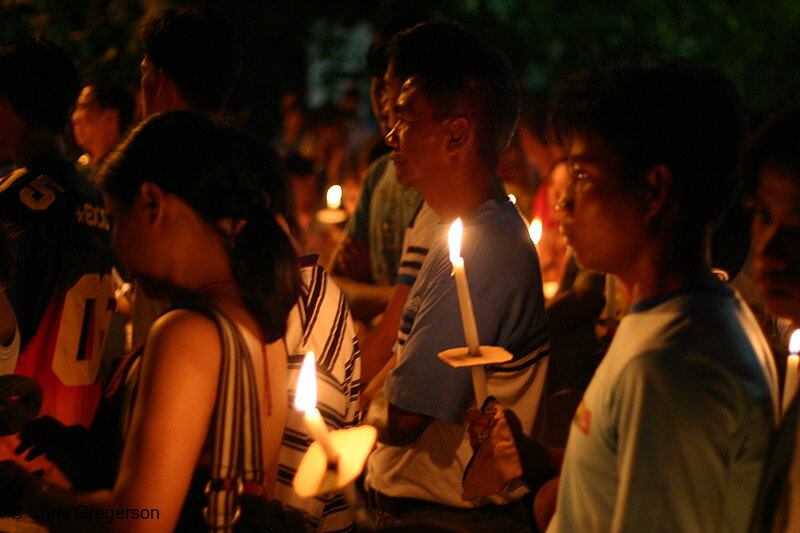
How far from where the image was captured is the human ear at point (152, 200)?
85.4 inches

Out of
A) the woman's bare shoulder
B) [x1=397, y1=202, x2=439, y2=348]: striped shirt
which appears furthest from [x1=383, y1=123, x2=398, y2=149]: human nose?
the woman's bare shoulder

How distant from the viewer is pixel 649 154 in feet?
6.01

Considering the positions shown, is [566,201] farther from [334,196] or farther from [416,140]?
[334,196]

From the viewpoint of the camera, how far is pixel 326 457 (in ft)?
5.20

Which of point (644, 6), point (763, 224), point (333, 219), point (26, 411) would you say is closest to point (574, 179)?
point (763, 224)

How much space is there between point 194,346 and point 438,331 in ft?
2.96

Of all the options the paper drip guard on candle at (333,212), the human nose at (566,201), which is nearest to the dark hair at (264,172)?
the human nose at (566,201)

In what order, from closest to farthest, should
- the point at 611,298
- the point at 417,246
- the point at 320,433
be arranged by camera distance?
the point at 320,433 < the point at 417,246 < the point at 611,298

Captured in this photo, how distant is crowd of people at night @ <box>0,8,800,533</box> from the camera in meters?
1.66

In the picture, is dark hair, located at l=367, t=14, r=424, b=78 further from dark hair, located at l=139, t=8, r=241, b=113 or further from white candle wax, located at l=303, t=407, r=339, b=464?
white candle wax, located at l=303, t=407, r=339, b=464

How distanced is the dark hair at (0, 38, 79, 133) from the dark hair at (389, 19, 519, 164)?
162 centimetres

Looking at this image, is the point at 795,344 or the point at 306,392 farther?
the point at 795,344

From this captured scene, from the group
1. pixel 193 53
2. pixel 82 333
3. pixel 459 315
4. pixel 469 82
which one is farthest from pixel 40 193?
pixel 459 315

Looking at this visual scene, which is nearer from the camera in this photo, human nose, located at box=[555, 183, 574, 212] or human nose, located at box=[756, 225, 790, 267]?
human nose, located at box=[756, 225, 790, 267]
